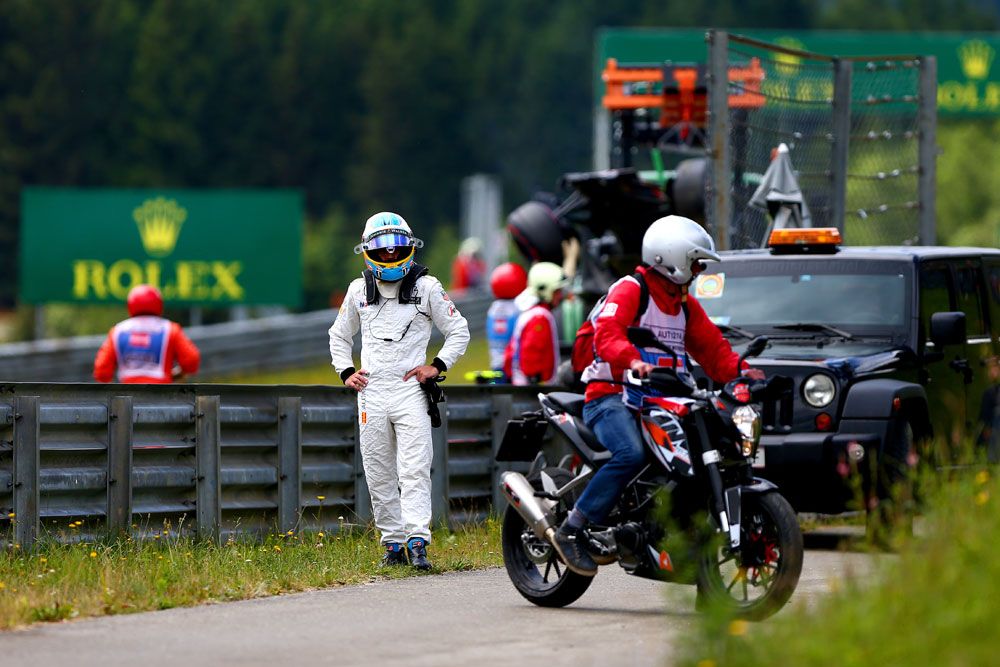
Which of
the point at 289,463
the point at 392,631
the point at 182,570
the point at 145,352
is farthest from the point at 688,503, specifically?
the point at 145,352

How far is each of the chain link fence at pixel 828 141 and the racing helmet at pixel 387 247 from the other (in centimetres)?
567

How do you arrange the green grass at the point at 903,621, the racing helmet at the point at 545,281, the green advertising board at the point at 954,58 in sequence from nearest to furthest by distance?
the green grass at the point at 903,621 < the racing helmet at the point at 545,281 < the green advertising board at the point at 954,58

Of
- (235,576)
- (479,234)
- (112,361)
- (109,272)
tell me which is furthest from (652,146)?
(479,234)

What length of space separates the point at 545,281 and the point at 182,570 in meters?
6.55

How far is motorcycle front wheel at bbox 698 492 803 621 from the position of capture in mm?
9141

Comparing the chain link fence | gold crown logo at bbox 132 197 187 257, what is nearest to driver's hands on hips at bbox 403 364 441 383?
the chain link fence

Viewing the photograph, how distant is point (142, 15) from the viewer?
389 ft

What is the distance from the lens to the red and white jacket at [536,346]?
1652cm

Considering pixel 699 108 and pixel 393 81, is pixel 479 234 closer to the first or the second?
pixel 699 108

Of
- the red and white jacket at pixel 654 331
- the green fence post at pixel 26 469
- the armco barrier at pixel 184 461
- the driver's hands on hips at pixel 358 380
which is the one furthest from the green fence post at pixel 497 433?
the red and white jacket at pixel 654 331

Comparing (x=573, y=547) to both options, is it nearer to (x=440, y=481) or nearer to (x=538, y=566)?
(x=538, y=566)

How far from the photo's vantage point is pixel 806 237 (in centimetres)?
1429

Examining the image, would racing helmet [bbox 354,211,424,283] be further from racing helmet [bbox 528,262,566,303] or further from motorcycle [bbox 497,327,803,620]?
racing helmet [bbox 528,262,566,303]

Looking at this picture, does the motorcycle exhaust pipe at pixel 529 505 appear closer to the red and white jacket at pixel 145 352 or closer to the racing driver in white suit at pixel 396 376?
the racing driver in white suit at pixel 396 376
